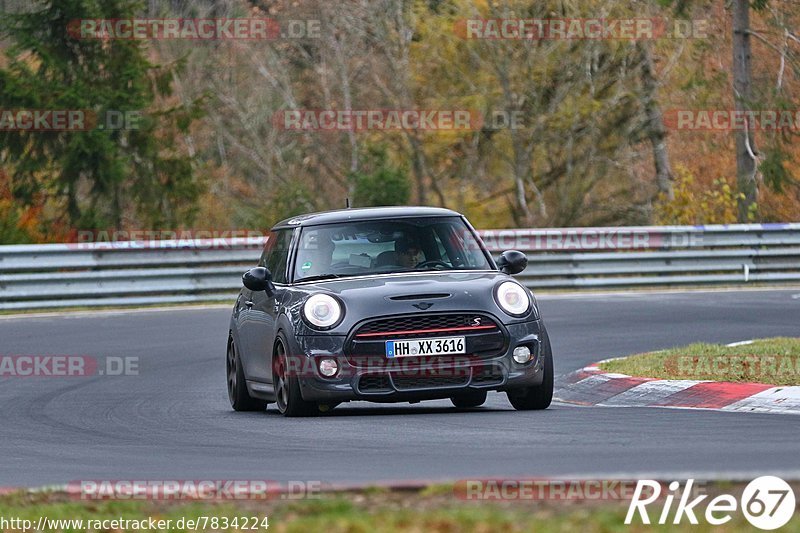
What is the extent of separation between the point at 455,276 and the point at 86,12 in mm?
21538

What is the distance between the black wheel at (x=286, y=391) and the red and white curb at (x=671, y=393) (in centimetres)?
240

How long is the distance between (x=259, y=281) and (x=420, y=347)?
1744 mm

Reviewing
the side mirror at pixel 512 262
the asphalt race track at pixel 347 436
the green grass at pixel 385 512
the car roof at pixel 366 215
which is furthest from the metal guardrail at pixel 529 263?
the green grass at pixel 385 512

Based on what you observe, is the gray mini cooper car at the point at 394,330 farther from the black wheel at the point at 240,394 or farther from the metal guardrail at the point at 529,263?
the metal guardrail at the point at 529,263

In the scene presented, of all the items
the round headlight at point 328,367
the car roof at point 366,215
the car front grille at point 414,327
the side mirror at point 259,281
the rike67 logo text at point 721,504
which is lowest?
the round headlight at point 328,367

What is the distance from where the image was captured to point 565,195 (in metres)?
35.9

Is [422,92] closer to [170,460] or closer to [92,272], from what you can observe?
[92,272]

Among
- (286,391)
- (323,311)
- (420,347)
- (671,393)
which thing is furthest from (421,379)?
(671,393)

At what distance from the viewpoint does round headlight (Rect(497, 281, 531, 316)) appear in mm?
10883

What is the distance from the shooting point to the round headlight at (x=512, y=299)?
10.9m

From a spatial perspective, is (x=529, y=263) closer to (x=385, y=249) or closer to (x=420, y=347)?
(x=385, y=249)

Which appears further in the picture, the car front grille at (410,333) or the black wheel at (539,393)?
the black wheel at (539,393)

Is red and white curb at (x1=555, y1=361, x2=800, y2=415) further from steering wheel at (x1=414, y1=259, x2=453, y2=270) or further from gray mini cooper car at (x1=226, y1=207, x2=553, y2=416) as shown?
steering wheel at (x1=414, y1=259, x2=453, y2=270)

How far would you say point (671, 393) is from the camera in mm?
11742
